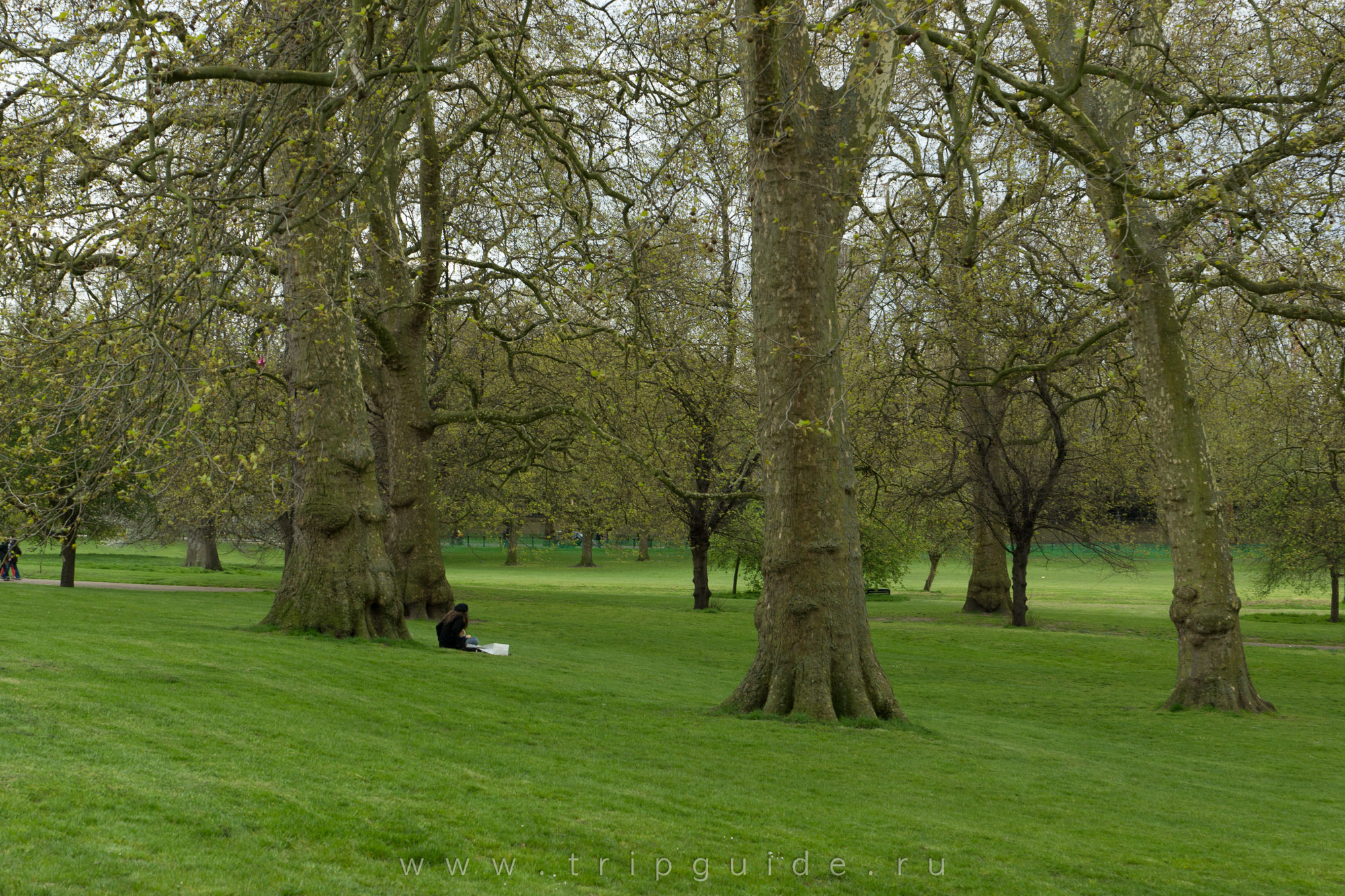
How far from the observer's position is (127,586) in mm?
30453

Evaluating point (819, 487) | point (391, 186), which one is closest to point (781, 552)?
point (819, 487)

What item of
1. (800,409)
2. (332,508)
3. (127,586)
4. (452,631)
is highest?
(800,409)

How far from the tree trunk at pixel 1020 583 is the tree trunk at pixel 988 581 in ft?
9.44

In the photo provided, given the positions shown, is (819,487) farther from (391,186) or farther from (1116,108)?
(391,186)

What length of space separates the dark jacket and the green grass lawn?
300 mm

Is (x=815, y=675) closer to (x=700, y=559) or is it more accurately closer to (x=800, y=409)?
(x=800, y=409)

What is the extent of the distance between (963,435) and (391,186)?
1565cm

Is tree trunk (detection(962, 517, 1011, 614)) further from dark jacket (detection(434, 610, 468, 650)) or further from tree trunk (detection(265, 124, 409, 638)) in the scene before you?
tree trunk (detection(265, 124, 409, 638))
